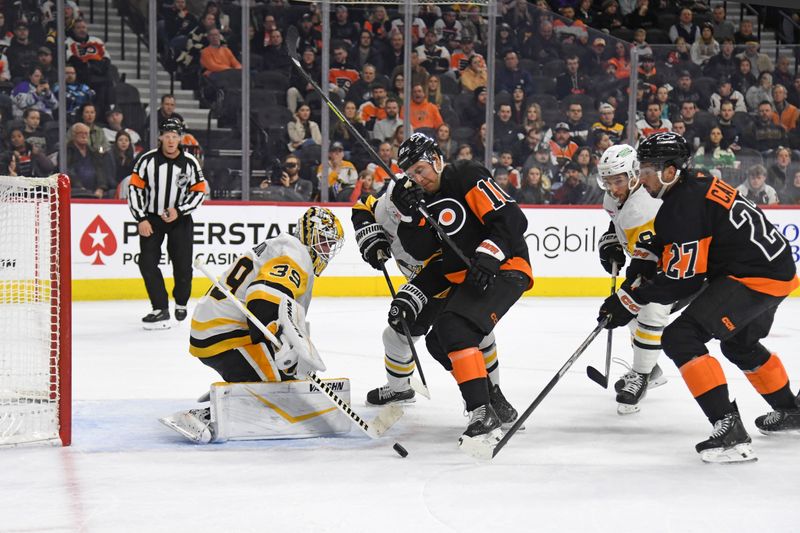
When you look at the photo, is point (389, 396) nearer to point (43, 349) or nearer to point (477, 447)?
point (477, 447)

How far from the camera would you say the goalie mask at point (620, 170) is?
405 cm

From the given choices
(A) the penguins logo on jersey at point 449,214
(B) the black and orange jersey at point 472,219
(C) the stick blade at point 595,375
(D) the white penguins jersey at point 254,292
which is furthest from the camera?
(C) the stick blade at point 595,375

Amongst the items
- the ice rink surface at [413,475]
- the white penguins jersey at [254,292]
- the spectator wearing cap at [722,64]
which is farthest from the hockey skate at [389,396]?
the spectator wearing cap at [722,64]

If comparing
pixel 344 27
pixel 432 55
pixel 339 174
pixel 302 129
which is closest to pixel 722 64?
pixel 432 55

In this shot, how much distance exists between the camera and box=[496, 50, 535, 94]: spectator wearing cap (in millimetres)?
8523

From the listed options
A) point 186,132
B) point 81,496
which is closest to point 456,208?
point 81,496

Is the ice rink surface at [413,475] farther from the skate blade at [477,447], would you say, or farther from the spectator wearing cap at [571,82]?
the spectator wearing cap at [571,82]

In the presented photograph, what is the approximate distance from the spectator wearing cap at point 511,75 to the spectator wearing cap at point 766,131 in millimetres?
1997

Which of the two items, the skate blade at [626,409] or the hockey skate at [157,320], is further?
the hockey skate at [157,320]

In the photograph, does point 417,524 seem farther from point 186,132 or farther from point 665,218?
point 186,132

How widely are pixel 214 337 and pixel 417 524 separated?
48.2 inches

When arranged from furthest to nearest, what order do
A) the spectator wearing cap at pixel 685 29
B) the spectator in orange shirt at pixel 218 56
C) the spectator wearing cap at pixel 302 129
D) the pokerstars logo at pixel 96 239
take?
1. the spectator wearing cap at pixel 685 29
2. the spectator wearing cap at pixel 302 129
3. the spectator in orange shirt at pixel 218 56
4. the pokerstars logo at pixel 96 239

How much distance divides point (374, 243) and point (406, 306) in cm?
45

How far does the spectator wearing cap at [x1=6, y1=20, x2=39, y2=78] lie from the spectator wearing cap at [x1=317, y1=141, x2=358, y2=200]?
2.26m
